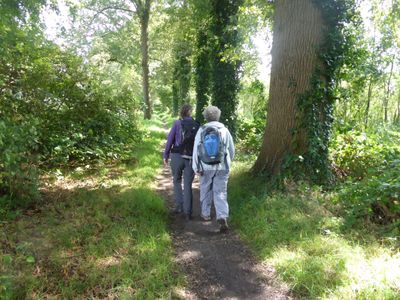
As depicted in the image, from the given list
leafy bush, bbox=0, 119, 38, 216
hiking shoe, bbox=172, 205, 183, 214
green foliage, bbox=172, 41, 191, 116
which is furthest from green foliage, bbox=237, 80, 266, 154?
green foliage, bbox=172, 41, 191, 116

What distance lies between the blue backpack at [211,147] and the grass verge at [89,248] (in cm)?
133

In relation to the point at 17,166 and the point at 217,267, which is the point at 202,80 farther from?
the point at 217,267

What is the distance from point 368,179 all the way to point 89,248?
4743mm

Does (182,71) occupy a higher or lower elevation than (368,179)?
higher

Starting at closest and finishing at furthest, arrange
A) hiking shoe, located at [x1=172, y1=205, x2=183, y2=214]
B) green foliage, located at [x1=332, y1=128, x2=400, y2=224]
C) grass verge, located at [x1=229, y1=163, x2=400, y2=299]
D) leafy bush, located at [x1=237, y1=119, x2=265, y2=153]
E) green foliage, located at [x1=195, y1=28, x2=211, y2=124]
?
1. grass verge, located at [x1=229, y1=163, x2=400, y2=299]
2. green foliage, located at [x1=332, y1=128, x2=400, y2=224]
3. hiking shoe, located at [x1=172, y1=205, x2=183, y2=214]
4. leafy bush, located at [x1=237, y1=119, x2=265, y2=153]
5. green foliage, located at [x1=195, y1=28, x2=211, y2=124]

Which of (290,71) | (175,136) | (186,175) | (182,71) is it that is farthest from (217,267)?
(182,71)

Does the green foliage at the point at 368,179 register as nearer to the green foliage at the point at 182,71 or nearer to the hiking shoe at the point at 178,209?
the hiking shoe at the point at 178,209

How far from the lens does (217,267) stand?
13.9 ft

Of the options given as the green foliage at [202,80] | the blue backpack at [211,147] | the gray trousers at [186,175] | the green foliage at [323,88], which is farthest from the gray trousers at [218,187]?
the green foliage at [202,80]

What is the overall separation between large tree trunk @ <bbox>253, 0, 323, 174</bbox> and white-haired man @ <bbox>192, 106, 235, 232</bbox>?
191 cm

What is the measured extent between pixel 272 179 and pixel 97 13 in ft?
61.5

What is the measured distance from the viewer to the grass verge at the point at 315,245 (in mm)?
3342

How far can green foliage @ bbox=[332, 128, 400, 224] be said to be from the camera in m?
5.04

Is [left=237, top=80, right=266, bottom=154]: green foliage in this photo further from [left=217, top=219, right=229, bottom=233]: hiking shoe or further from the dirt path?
the dirt path
